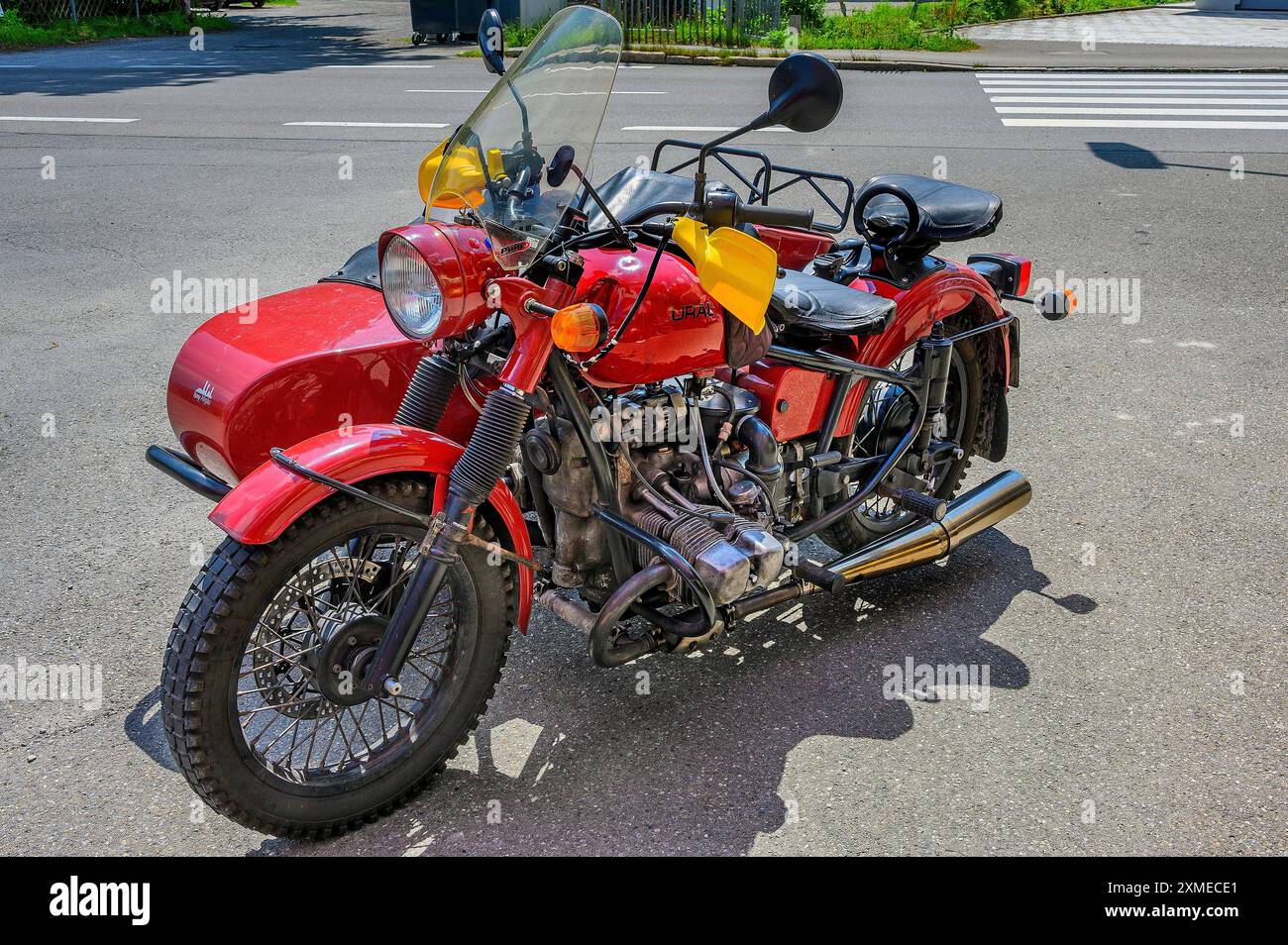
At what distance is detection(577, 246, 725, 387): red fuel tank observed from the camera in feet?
9.35

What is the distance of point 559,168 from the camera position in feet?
9.26

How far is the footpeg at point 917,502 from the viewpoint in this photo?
3904 mm

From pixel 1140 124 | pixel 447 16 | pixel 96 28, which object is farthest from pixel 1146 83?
pixel 96 28

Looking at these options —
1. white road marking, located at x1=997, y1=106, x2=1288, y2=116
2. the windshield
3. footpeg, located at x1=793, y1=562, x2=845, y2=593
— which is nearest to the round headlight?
the windshield

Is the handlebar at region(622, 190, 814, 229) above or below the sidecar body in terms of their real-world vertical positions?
above

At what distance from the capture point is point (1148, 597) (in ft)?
13.0

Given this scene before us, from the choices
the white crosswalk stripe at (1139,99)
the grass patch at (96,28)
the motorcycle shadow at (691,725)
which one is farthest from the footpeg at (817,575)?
the grass patch at (96,28)

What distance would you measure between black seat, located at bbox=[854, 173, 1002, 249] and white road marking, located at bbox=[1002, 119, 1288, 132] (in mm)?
8843

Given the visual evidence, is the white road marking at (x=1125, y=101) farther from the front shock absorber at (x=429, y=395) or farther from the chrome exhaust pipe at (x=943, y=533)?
the front shock absorber at (x=429, y=395)

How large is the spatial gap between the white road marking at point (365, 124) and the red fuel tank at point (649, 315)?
9.61m

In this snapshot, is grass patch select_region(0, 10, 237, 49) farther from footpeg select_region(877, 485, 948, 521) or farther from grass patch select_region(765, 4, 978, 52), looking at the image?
footpeg select_region(877, 485, 948, 521)
